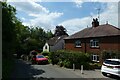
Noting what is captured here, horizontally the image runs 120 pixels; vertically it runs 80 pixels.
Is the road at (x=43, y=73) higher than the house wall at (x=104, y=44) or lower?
lower

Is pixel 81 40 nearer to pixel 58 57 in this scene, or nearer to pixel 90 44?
pixel 90 44

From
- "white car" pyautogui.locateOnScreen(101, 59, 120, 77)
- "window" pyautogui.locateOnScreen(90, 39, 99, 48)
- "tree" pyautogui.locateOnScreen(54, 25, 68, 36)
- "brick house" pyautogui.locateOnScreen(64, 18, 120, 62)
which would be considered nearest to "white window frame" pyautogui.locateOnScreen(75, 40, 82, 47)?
"brick house" pyautogui.locateOnScreen(64, 18, 120, 62)

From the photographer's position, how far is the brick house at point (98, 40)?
107ft

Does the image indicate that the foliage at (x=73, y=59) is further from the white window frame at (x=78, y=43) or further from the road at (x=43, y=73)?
the white window frame at (x=78, y=43)

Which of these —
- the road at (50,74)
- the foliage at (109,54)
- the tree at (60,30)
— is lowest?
the road at (50,74)

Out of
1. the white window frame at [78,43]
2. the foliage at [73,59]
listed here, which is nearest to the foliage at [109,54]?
the foliage at [73,59]

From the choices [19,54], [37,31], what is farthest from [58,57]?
[37,31]

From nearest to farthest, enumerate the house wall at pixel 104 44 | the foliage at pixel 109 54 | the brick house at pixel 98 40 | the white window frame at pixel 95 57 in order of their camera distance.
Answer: the foliage at pixel 109 54, the house wall at pixel 104 44, the brick house at pixel 98 40, the white window frame at pixel 95 57

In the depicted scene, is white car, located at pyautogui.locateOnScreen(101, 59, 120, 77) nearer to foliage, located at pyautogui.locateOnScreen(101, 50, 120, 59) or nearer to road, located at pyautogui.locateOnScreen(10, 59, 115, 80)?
road, located at pyautogui.locateOnScreen(10, 59, 115, 80)

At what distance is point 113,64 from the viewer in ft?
67.3

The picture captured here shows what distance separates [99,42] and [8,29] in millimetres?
18443

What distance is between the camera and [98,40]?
35.5 metres

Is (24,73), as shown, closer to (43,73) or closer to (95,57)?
(43,73)

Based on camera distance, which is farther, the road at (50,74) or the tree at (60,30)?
the tree at (60,30)
